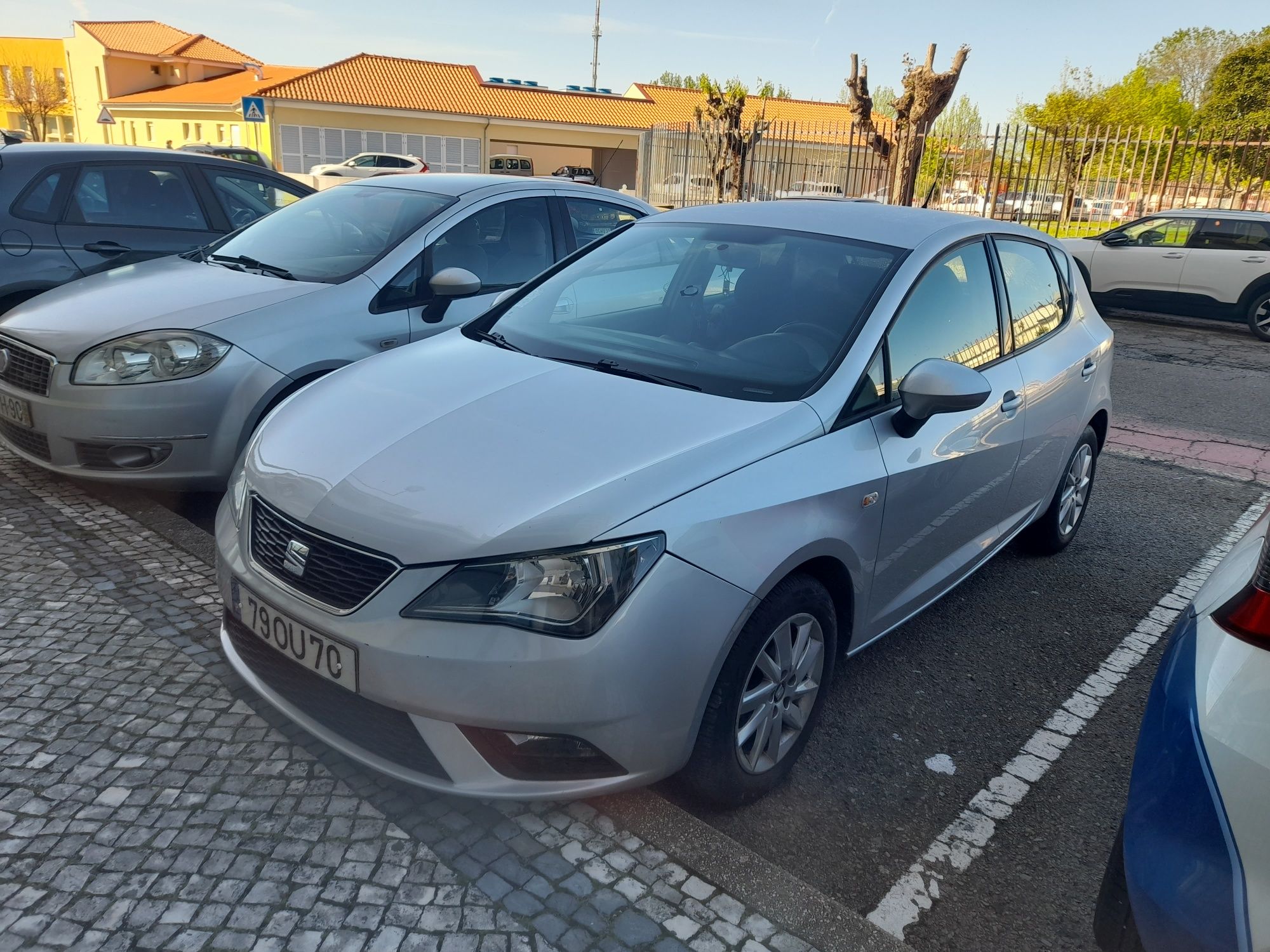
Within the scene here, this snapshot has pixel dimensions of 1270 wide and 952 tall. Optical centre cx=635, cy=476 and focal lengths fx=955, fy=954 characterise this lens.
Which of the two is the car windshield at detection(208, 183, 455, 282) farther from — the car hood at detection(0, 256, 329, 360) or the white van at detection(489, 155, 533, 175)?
the white van at detection(489, 155, 533, 175)

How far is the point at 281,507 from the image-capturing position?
2.48 metres

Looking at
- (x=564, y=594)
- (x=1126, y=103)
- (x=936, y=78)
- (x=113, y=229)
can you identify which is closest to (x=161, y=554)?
(x=564, y=594)

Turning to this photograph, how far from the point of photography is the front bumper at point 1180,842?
1.52 m

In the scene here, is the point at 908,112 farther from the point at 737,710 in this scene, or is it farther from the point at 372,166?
the point at 372,166

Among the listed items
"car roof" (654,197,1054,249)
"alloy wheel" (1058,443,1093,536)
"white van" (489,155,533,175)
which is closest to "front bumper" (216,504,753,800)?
"car roof" (654,197,1054,249)

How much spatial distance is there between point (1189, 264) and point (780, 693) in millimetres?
12313

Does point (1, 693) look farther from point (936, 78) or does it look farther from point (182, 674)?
point (936, 78)

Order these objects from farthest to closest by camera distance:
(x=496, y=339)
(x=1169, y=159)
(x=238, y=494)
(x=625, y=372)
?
1. (x=1169, y=159)
2. (x=496, y=339)
3. (x=625, y=372)
4. (x=238, y=494)

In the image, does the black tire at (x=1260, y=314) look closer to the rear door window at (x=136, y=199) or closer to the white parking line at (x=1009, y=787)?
the white parking line at (x=1009, y=787)

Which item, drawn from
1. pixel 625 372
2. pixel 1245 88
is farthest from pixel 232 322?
pixel 1245 88

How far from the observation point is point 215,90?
4491 cm

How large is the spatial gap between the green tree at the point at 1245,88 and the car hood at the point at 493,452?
36521 millimetres

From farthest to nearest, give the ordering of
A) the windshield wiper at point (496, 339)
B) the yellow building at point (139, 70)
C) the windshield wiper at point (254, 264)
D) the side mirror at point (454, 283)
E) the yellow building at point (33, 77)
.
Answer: the yellow building at point (33, 77) → the yellow building at point (139, 70) → the windshield wiper at point (254, 264) → the side mirror at point (454, 283) → the windshield wiper at point (496, 339)

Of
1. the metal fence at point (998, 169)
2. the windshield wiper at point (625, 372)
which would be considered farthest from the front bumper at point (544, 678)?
the metal fence at point (998, 169)
